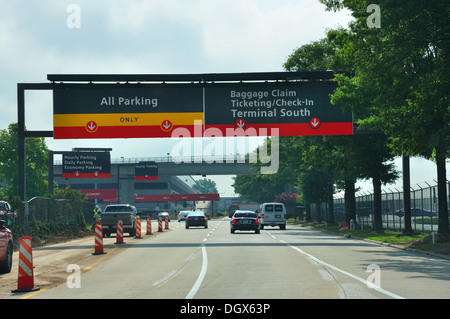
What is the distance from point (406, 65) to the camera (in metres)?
23.3

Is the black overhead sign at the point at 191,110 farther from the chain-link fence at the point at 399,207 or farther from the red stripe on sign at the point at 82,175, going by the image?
the red stripe on sign at the point at 82,175

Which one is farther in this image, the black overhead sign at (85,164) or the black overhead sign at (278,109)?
the black overhead sign at (85,164)

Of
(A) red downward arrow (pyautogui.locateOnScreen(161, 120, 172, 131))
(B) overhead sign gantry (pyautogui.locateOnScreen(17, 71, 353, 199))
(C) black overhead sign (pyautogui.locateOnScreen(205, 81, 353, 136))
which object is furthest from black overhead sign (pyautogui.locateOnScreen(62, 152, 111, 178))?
(C) black overhead sign (pyautogui.locateOnScreen(205, 81, 353, 136))

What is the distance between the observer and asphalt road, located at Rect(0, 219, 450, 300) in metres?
12.5

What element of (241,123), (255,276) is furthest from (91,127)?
(255,276)

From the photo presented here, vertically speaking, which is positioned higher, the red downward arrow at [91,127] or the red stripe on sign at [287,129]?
the red downward arrow at [91,127]

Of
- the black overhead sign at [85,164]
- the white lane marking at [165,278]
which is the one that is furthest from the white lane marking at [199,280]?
the black overhead sign at [85,164]

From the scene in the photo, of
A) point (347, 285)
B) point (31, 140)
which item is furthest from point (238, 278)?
point (31, 140)

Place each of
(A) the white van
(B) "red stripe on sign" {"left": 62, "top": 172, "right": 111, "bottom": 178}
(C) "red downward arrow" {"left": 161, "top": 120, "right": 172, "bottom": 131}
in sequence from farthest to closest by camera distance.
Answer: (B) "red stripe on sign" {"left": 62, "top": 172, "right": 111, "bottom": 178}
(A) the white van
(C) "red downward arrow" {"left": 161, "top": 120, "right": 172, "bottom": 131}

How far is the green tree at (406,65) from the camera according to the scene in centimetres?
2180

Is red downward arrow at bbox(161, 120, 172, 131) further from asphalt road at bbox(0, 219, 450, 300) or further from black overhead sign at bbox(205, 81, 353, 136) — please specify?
asphalt road at bbox(0, 219, 450, 300)

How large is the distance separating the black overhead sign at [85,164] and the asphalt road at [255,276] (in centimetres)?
4418

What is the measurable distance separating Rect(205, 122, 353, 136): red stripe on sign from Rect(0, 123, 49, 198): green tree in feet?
176

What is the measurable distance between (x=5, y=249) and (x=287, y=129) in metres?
17.4
